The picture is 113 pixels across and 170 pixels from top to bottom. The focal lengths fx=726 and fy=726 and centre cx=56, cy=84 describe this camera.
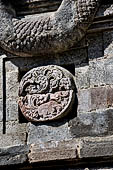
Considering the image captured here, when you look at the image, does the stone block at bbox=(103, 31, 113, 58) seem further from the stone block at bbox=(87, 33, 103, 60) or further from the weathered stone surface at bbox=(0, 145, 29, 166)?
the weathered stone surface at bbox=(0, 145, 29, 166)

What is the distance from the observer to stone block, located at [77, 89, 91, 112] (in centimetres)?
773

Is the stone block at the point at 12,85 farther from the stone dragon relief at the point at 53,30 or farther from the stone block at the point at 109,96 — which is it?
the stone block at the point at 109,96

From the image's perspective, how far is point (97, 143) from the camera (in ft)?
23.8

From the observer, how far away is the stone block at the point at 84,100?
773cm

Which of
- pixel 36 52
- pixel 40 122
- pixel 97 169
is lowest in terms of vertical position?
pixel 97 169

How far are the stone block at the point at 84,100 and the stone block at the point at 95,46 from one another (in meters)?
0.40

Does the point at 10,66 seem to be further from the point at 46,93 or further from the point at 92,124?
the point at 92,124

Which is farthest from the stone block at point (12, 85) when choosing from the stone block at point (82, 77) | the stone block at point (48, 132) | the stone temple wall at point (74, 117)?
the stone block at point (82, 77)

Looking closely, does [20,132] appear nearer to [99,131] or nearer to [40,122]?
[40,122]

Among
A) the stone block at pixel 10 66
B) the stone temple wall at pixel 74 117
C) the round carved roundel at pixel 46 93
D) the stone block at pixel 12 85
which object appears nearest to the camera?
the stone temple wall at pixel 74 117

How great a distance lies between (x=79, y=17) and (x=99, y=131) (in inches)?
51.4

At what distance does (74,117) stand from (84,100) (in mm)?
211

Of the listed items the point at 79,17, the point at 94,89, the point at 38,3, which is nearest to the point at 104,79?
the point at 94,89

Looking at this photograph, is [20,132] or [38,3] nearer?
[20,132]
